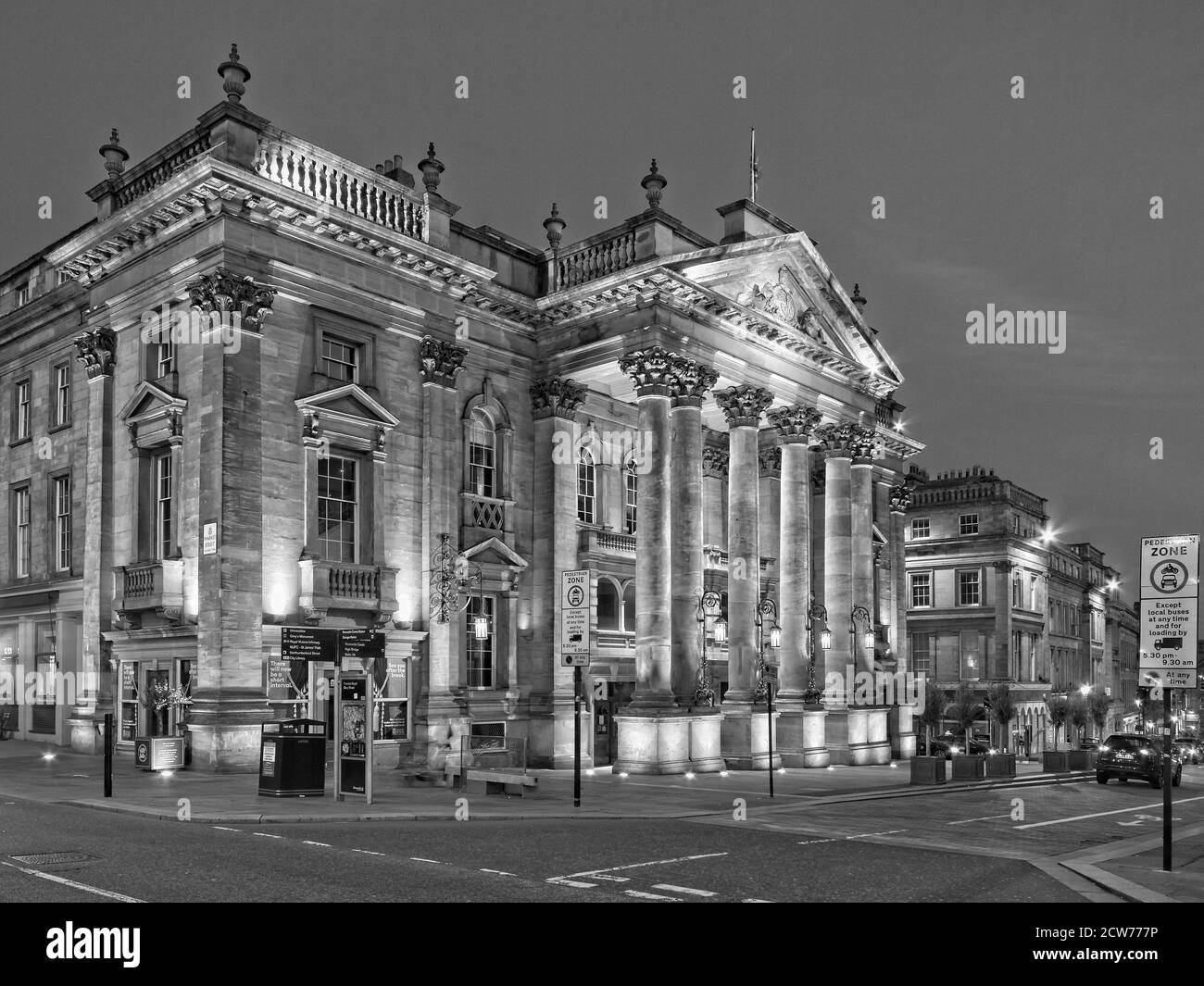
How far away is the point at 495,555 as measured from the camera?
Answer: 34.4m

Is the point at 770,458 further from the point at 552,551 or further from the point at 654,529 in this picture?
the point at 654,529

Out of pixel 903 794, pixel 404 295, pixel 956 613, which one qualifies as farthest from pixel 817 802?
pixel 956 613

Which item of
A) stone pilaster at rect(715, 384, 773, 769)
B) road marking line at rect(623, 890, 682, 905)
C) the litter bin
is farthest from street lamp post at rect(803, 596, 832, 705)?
road marking line at rect(623, 890, 682, 905)

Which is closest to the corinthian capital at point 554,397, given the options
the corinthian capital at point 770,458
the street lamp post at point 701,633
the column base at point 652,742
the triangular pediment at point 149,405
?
the street lamp post at point 701,633

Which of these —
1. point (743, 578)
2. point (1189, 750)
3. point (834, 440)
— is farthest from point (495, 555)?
point (1189, 750)

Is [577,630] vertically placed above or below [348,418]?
below

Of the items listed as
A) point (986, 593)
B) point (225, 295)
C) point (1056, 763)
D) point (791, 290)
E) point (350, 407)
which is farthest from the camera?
point (986, 593)

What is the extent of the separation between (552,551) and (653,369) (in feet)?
21.0

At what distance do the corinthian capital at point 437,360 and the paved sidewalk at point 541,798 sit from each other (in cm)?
1065

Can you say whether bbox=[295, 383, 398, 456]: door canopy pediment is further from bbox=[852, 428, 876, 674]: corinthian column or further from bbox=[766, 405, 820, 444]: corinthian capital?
bbox=[852, 428, 876, 674]: corinthian column

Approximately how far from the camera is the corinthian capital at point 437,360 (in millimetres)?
32344

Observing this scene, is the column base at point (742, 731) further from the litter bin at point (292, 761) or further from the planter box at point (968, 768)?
the litter bin at point (292, 761)

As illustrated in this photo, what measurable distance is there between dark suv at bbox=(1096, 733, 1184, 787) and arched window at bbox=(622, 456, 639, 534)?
1612cm

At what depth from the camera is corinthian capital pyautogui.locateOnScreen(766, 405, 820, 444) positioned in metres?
39.6
